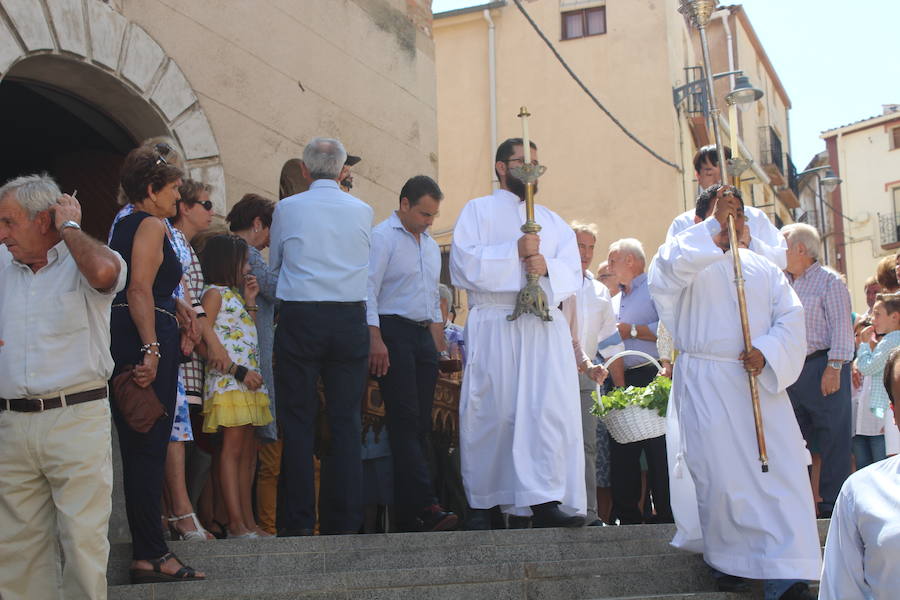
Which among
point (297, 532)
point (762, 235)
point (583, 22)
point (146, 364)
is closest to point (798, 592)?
point (762, 235)

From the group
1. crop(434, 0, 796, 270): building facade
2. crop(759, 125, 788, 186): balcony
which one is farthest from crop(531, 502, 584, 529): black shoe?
crop(759, 125, 788, 186): balcony

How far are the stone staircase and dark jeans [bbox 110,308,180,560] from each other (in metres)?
0.24

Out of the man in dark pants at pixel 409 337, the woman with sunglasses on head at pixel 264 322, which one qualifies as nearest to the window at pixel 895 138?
the man in dark pants at pixel 409 337

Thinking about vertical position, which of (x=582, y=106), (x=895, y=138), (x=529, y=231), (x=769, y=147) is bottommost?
(x=529, y=231)

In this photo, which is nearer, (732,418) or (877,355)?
(732,418)

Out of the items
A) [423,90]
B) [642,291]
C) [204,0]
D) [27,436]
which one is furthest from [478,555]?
[423,90]

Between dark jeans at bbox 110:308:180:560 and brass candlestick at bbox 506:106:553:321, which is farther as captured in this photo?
brass candlestick at bbox 506:106:553:321

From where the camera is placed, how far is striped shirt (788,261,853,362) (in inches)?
328

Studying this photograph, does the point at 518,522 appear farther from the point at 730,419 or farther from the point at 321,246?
the point at 321,246

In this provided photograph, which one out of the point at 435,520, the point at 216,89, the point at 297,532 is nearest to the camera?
the point at 297,532

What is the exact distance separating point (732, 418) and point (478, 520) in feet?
5.71

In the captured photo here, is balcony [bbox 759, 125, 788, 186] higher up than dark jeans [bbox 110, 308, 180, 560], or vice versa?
balcony [bbox 759, 125, 788, 186]

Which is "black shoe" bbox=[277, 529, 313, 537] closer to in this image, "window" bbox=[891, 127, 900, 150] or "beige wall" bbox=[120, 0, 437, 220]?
"beige wall" bbox=[120, 0, 437, 220]

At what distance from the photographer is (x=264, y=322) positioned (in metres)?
7.28
